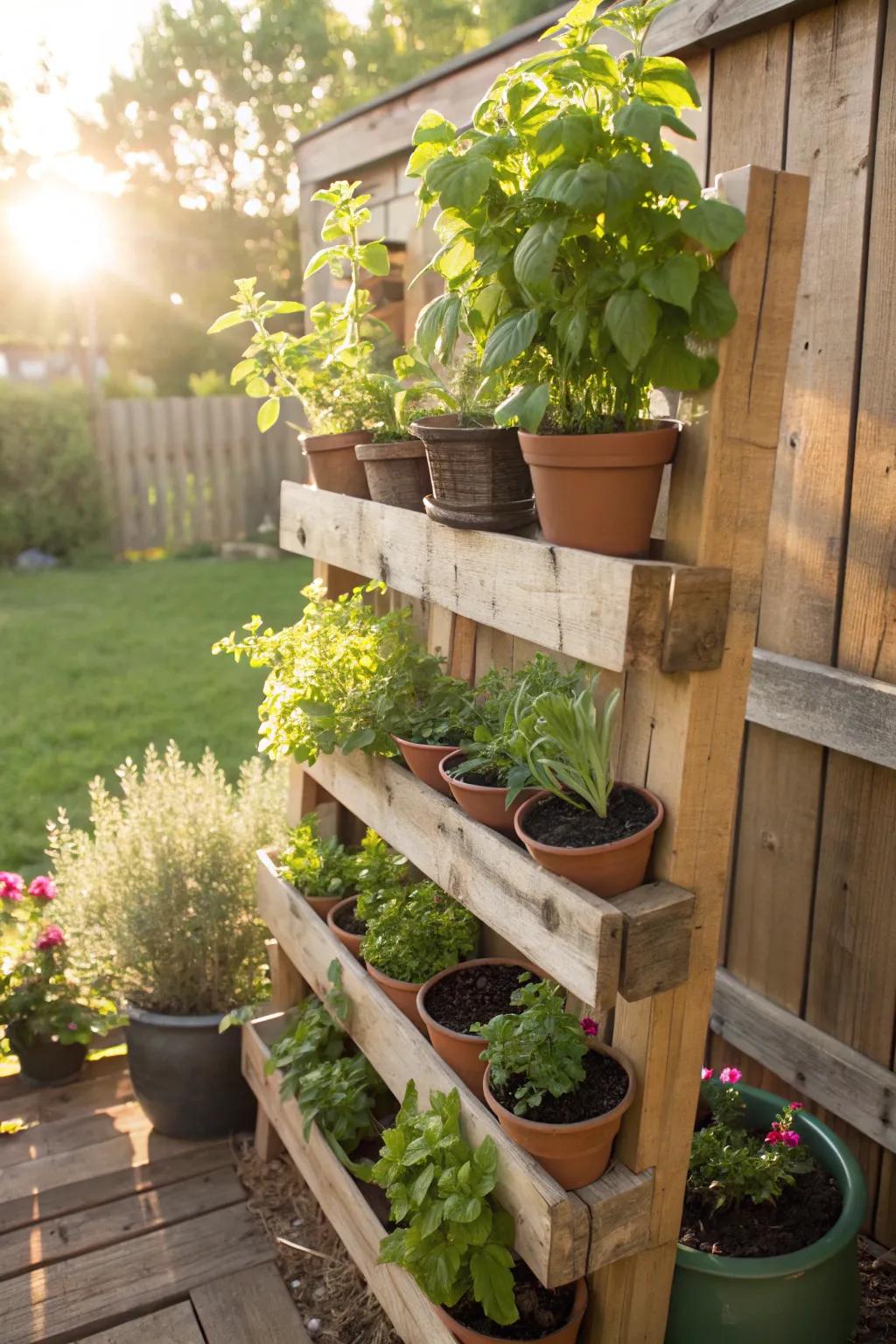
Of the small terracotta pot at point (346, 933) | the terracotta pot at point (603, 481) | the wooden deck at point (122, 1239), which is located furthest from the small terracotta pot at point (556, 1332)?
the terracotta pot at point (603, 481)

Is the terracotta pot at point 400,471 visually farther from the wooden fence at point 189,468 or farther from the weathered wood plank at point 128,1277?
the wooden fence at point 189,468

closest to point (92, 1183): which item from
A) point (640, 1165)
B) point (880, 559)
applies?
point (640, 1165)

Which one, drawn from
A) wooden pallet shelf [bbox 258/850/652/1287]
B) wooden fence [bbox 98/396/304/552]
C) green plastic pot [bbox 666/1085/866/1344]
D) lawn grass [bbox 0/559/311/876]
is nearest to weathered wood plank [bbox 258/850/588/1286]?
wooden pallet shelf [bbox 258/850/652/1287]

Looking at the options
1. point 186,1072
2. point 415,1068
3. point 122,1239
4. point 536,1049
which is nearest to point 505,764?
point 536,1049

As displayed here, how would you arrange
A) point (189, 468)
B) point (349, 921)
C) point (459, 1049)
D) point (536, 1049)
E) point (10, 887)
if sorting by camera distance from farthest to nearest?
point (189, 468)
point (10, 887)
point (349, 921)
point (459, 1049)
point (536, 1049)

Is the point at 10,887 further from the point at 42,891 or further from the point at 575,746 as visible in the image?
the point at 575,746

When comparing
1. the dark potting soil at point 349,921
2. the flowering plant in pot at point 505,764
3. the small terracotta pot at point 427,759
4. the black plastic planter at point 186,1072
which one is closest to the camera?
the flowering plant in pot at point 505,764

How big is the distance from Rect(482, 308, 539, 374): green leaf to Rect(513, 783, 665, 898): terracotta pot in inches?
27.2

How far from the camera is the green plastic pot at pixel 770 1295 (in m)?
1.82

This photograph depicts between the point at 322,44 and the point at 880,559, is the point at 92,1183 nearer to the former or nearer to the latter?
the point at 880,559

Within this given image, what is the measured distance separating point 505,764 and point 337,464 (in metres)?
0.97

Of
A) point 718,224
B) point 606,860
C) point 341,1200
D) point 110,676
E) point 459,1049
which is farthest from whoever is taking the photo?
point 110,676

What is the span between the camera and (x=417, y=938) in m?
2.25

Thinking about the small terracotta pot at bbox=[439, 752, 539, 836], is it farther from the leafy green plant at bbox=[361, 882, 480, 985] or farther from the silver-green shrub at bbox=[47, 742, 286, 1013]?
the silver-green shrub at bbox=[47, 742, 286, 1013]
